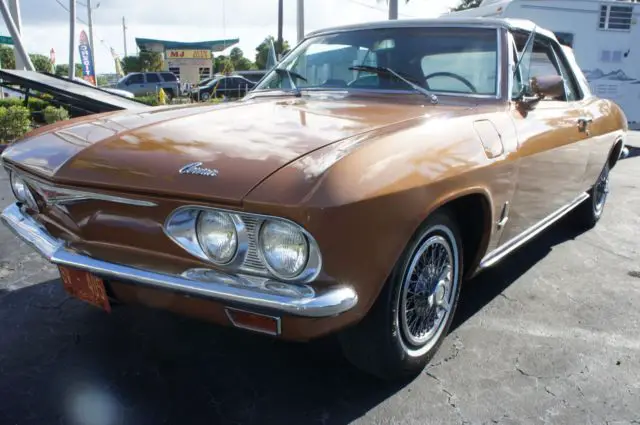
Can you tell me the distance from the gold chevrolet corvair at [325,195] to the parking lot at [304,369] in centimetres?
24

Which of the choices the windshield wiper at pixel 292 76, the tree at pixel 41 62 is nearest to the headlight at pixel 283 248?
the windshield wiper at pixel 292 76

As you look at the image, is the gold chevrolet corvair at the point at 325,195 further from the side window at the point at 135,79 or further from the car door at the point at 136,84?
the side window at the point at 135,79

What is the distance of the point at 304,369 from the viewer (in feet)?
8.33

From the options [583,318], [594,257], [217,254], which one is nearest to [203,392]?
[217,254]

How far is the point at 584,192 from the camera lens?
4.31 meters

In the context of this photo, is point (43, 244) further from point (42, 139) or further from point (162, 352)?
point (162, 352)

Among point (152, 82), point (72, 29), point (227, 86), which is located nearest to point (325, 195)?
point (72, 29)

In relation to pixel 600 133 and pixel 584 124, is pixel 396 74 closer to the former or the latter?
pixel 584 124

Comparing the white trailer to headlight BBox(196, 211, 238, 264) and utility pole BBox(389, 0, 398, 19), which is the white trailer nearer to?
utility pole BBox(389, 0, 398, 19)

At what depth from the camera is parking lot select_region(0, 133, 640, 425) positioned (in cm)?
222

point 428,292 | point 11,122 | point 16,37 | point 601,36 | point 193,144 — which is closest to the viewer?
point 193,144

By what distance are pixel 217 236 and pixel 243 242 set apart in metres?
0.11

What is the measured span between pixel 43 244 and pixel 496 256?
7.16 feet

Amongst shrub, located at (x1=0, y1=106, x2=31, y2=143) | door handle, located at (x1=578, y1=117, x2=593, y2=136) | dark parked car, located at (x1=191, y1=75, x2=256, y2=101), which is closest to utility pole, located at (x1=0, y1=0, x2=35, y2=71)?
shrub, located at (x1=0, y1=106, x2=31, y2=143)
